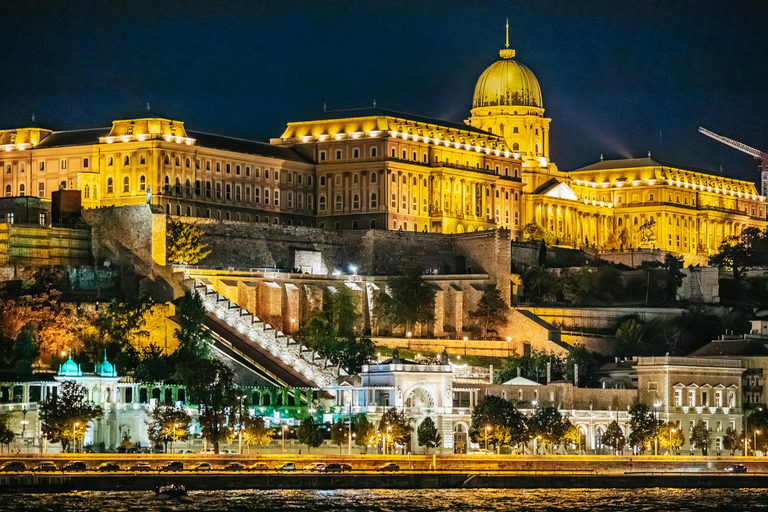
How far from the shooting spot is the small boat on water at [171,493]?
106 m

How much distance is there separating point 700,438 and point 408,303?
95.4 feet

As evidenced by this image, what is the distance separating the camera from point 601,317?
161 meters

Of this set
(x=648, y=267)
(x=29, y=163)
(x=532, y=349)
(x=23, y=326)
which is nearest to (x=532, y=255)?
(x=648, y=267)

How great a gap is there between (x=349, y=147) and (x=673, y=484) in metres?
66.7

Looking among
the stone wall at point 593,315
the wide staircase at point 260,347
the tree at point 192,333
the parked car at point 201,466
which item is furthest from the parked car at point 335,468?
the stone wall at point 593,315

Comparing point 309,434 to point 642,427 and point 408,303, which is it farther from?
point 408,303

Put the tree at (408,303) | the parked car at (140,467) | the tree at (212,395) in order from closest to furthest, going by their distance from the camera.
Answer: the parked car at (140,467), the tree at (212,395), the tree at (408,303)

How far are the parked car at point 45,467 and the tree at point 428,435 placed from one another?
22692 millimetres

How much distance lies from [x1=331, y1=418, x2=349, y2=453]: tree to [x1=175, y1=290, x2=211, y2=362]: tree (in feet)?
43.9

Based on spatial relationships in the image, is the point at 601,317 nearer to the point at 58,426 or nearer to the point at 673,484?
the point at 673,484

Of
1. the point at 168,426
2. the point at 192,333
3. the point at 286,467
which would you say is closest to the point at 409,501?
the point at 286,467

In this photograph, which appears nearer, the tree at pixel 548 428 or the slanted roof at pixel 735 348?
the tree at pixel 548 428

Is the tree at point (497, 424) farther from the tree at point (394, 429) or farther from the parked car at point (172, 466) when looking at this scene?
the parked car at point (172, 466)

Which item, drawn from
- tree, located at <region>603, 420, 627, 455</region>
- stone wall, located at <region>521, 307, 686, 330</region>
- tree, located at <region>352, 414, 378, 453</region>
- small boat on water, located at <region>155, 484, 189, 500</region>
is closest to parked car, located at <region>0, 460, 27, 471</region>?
small boat on water, located at <region>155, 484, 189, 500</region>
